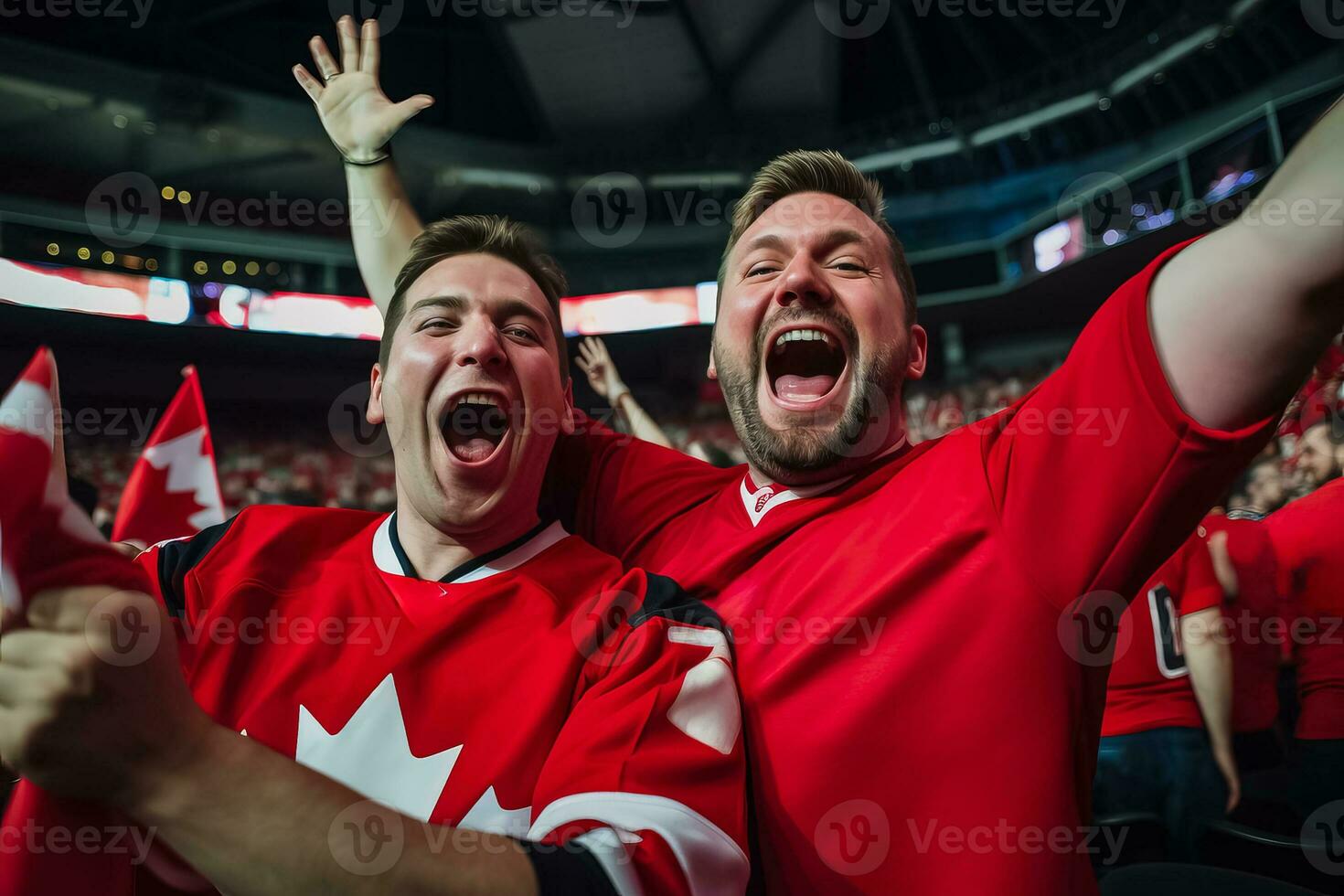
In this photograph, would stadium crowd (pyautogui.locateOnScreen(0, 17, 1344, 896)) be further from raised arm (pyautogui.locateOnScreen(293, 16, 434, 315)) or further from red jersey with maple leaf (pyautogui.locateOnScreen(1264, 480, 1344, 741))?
red jersey with maple leaf (pyautogui.locateOnScreen(1264, 480, 1344, 741))

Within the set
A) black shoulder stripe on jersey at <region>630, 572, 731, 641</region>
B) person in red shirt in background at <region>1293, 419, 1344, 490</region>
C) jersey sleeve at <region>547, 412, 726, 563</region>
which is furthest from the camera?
person in red shirt in background at <region>1293, 419, 1344, 490</region>

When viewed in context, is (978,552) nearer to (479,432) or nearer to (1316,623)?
(479,432)

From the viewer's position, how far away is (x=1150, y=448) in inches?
39.8

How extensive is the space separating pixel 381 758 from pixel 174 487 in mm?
1994

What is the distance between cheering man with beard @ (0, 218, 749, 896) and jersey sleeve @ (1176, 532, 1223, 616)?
2.05m

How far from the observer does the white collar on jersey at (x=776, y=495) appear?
149cm

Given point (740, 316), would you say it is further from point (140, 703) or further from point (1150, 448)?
point (140, 703)

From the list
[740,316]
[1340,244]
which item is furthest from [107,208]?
[1340,244]

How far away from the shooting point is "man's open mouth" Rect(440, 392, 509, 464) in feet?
4.74

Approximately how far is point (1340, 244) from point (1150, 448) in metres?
0.29

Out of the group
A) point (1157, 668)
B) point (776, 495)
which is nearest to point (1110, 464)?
point (776, 495)

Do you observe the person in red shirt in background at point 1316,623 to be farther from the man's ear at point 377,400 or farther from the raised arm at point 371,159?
the raised arm at point 371,159

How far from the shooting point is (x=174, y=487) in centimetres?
266

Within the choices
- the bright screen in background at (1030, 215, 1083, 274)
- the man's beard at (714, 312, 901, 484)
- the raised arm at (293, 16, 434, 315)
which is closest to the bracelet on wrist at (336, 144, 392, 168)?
the raised arm at (293, 16, 434, 315)
